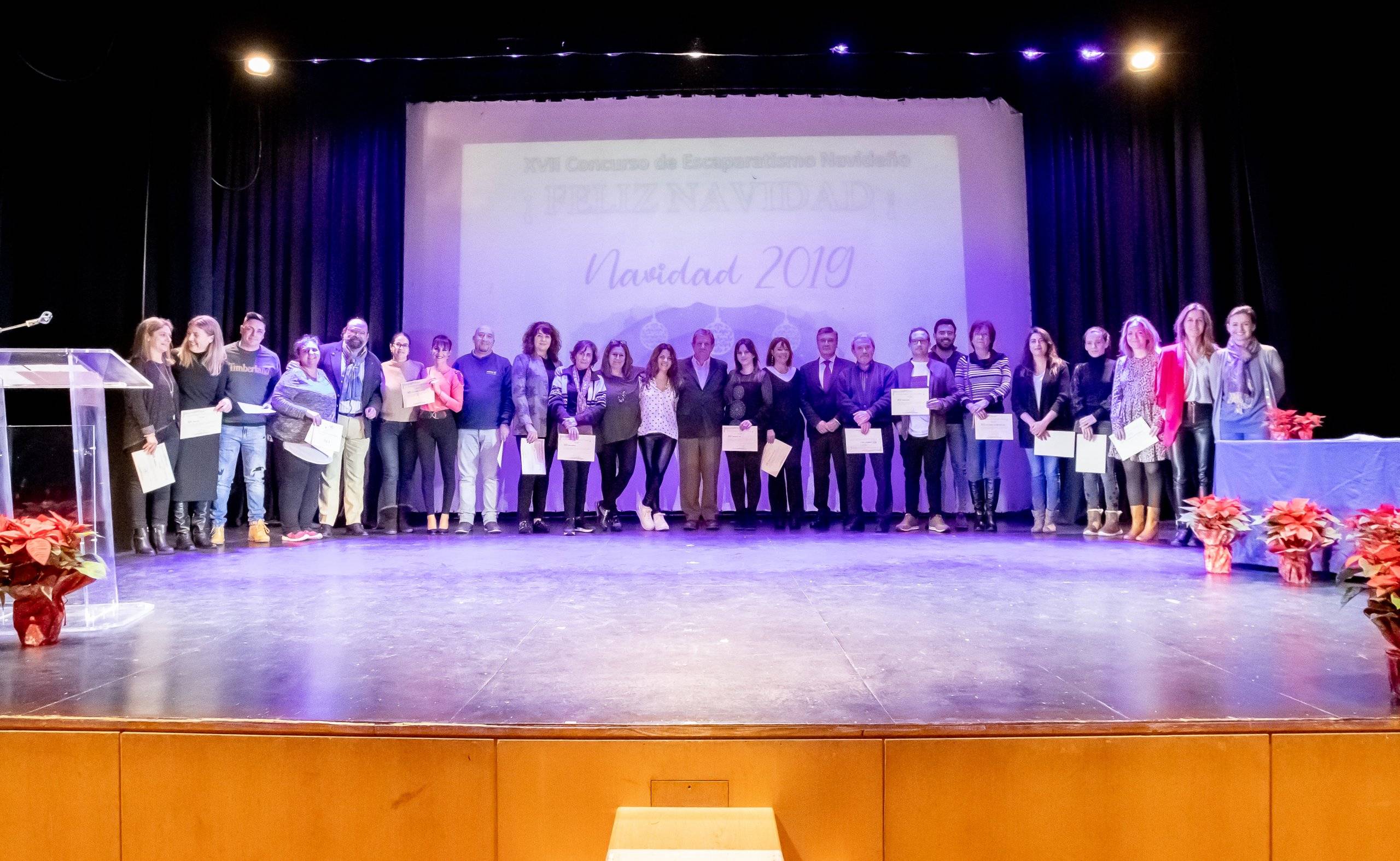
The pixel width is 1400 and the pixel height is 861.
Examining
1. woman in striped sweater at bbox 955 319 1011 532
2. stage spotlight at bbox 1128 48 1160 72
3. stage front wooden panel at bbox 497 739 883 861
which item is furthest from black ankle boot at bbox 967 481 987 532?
stage front wooden panel at bbox 497 739 883 861

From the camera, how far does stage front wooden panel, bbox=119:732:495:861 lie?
1538 mm

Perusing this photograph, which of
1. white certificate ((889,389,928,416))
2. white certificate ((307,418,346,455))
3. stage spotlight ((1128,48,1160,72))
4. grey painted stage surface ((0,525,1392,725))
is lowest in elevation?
grey painted stage surface ((0,525,1392,725))

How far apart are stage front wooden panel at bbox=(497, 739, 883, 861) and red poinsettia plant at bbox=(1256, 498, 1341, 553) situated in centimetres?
282

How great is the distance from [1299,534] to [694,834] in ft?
10.3

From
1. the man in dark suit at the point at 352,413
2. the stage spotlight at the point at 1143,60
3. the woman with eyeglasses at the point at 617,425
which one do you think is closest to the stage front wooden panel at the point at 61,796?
the man in dark suit at the point at 352,413

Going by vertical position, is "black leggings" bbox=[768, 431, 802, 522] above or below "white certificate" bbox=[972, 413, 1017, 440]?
below

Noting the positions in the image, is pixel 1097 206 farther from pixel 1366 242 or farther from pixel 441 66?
pixel 441 66

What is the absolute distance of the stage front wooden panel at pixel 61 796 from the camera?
1.58 meters

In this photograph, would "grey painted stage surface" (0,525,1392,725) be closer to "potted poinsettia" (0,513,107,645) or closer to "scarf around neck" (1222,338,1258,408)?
"potted poinsettia" (0,513,107,645)

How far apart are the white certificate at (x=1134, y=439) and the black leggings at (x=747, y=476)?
230 centimetres

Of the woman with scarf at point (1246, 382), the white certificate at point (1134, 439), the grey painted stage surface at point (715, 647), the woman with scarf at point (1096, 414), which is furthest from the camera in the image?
the woman with scarf at point (1096, 414)

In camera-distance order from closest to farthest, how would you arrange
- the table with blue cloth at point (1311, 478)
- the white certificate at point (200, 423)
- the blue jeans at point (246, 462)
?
the table with blue cloth at point (1311, 478) → the white certificate at point (200, 423) → the blue jeans at point (246, 462)

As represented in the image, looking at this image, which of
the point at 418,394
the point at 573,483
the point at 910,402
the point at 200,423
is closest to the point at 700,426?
the point at 573,483

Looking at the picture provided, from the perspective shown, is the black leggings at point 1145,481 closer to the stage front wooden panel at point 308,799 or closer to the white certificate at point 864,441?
the white certificate at point 864,441
